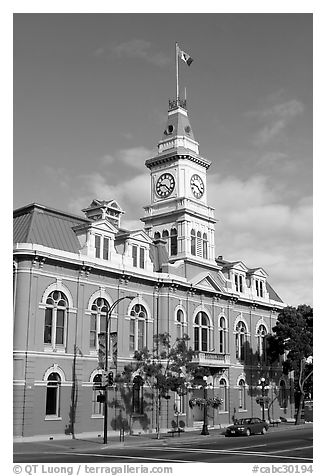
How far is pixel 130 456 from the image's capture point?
29.1 metres

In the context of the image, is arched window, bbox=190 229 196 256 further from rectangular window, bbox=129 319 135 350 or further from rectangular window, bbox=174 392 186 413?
rectangular window, bbox=174 392 186 413

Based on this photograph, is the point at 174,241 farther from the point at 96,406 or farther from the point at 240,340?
the point at 96,406

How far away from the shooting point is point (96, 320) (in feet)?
151

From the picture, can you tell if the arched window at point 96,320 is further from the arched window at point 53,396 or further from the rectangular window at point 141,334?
the rectangular window at point 141,334

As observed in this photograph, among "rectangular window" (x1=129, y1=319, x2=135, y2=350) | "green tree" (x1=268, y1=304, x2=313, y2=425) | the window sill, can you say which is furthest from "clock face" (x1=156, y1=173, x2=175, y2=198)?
the window sill

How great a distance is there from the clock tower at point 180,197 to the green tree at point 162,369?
12211mm

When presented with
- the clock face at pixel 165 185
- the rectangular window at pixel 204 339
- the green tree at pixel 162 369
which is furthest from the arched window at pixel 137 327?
the clock face at pixel 165 185

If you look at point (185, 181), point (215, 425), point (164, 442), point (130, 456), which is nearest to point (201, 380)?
point (215, 425)

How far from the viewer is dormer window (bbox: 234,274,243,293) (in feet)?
211

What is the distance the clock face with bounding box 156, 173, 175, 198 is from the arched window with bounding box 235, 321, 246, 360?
1528 centimetres

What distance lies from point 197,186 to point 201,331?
14559mm

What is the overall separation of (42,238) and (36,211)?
2455mm

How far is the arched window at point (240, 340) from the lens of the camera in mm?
61938

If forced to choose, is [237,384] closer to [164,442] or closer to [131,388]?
[131,388]
